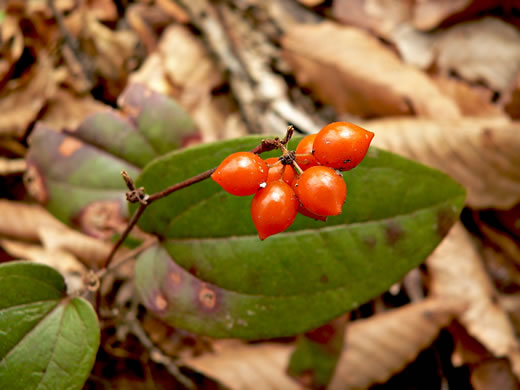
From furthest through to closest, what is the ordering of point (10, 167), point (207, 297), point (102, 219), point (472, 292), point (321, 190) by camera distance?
point (10, 167)
point (472, 292)
point (102, 219)
point (207, 297)
point (321, 190)

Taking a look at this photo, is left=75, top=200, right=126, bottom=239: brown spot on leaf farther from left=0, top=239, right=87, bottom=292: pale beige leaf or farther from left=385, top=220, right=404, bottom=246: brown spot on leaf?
left=385, top=220, right=404, bottom=246: brown spot on leaf

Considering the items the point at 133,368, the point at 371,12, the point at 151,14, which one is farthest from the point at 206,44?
the point at 133,368

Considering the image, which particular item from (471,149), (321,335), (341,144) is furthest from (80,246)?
(471,149)

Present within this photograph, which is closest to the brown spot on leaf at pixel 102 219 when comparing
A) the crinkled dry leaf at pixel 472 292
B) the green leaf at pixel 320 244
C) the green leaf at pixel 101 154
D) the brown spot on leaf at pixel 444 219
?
the green leaf at pixel 101 154

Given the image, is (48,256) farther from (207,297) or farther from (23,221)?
(207,297)

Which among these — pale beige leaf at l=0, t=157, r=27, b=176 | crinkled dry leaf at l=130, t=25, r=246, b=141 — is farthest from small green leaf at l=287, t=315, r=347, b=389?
pale beige leaf at l=0, t=157, r=27, b=176

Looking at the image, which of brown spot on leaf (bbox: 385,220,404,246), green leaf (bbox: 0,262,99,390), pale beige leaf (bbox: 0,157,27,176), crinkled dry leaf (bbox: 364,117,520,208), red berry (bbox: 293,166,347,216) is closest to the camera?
red berry (bbox: 293,166,347,216)

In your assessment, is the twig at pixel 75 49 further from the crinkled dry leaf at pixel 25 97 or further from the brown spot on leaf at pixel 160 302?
the brown spot on leaf at pixel 160 302
